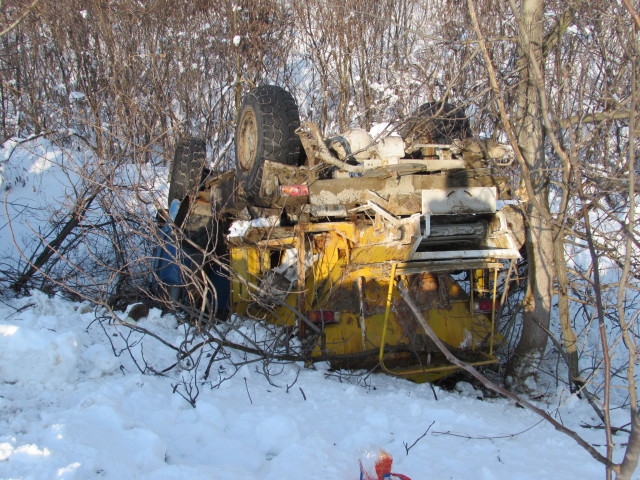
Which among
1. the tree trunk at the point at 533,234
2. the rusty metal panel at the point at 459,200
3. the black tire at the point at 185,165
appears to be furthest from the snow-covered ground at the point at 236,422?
the black tire at the point at 185,165

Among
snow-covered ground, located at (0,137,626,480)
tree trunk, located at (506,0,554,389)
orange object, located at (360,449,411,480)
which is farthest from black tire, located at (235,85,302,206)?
orange object, located at (360,449,411,480)

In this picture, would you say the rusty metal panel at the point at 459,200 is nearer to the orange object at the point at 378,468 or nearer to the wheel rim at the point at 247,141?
the wheel rim at the point at 247,141

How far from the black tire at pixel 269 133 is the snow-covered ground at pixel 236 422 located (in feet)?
5.83

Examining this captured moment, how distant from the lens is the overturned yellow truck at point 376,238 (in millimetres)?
5242

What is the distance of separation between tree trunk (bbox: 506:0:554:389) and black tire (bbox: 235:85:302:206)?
216 centimetres

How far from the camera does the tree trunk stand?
5117 mm

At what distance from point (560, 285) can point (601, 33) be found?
2315 mm

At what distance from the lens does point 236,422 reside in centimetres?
367

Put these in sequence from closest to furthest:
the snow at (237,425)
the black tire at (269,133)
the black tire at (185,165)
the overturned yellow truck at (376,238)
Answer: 1. the snow at (237,425)
2. the overturned yellow truck at (376,238)
3. the black tire at (269,133)
4. the black tire at (185,165)

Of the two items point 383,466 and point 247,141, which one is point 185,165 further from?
point 383,466

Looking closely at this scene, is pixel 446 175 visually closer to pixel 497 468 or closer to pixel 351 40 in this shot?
pixel 497 468

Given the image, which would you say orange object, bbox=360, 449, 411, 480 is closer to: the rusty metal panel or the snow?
the snow

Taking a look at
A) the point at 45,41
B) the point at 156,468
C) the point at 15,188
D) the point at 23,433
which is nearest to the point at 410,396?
the point at 156,468

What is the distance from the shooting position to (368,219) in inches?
217
